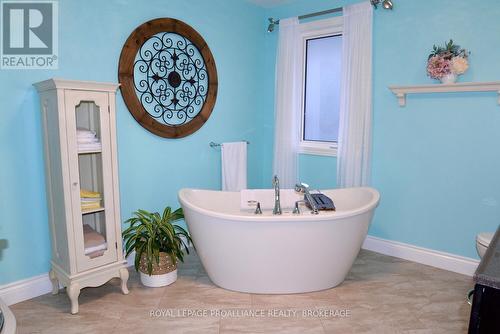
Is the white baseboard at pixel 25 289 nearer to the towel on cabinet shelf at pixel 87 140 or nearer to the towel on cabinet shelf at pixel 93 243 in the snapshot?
the towel on cabinet shelf at pixel 93 243

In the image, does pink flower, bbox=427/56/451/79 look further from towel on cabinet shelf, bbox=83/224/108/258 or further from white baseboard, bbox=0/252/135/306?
white baseboard, bbox=0/252/135/306

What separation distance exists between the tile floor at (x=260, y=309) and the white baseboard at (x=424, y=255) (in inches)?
4.2

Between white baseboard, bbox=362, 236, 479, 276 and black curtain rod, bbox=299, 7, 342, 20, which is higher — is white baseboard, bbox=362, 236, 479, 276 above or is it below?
below

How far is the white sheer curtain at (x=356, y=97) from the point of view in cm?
340

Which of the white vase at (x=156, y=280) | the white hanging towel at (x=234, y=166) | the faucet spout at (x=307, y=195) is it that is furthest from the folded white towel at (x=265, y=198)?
the white vase at (x=156, y=280)

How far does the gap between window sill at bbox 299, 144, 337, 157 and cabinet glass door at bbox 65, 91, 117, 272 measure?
2.16m

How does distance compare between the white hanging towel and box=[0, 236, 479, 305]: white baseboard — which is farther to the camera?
the white hanging towel

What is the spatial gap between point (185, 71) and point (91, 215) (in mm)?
1557

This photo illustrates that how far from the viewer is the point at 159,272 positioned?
112 inches

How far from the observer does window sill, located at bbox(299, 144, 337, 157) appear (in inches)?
151

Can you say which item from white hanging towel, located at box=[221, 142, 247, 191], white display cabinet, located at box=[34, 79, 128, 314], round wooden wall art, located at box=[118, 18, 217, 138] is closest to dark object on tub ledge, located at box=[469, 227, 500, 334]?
white display cabinet, located at box=[34, 79, 128, 314]

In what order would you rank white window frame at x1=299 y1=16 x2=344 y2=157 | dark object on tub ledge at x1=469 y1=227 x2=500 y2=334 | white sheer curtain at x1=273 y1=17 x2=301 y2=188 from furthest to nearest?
white sheer curtain at x1=273 y1=17 x2=301 y2=188
white window frame at x1=299 y1=16 x2=344 y2=157
dark object on tub ledge at x1=469 y1=227 x2=500 y2=334

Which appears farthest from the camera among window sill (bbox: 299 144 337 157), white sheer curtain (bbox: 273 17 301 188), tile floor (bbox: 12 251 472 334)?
white sheer curtain (bbox: 273 17 301 188)

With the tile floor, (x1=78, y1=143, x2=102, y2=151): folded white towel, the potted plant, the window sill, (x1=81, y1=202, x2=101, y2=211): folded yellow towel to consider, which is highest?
(x1=78, y1=143, x2=102, y2=151): folded white towel
